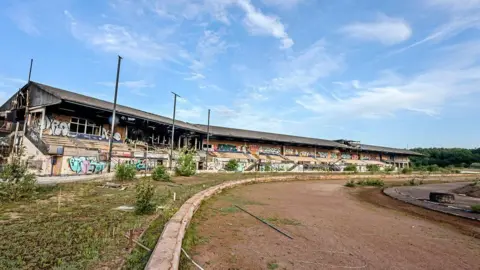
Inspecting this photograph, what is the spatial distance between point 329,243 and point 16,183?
34.1 feet

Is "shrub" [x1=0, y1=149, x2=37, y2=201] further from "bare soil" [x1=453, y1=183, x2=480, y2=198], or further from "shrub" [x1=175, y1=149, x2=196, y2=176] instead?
"bare soil" [x1=453, y1=183, x2=480, y2=198]

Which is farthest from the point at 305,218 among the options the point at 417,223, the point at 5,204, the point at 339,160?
the point at 339,160

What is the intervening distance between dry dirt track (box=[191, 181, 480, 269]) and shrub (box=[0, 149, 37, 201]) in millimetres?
6212

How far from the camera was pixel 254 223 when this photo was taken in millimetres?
7617

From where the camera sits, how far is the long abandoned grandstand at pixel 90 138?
71.2ft

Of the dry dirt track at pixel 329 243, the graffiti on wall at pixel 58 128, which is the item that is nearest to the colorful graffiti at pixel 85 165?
the graffiti on wall at pixel 58 128

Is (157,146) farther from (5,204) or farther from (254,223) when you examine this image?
(254,223)

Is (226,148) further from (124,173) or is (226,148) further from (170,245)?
(170,245)

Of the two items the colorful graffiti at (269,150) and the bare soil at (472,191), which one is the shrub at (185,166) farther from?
the colorful graffiti at (269,150)

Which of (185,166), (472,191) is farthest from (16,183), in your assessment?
(472,191)

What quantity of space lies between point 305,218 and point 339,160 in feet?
173

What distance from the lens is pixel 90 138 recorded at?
2655cm

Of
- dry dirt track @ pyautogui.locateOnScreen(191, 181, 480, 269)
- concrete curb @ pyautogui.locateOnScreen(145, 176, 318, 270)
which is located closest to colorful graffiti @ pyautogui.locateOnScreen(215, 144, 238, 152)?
dry dirt track @ pyautogui.locateOnScreen(191, 181, 480, 269)

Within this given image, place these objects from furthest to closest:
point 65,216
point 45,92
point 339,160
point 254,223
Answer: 1. point 339,160
2. point 45,92
3. point 254,223
4. point 65,216
